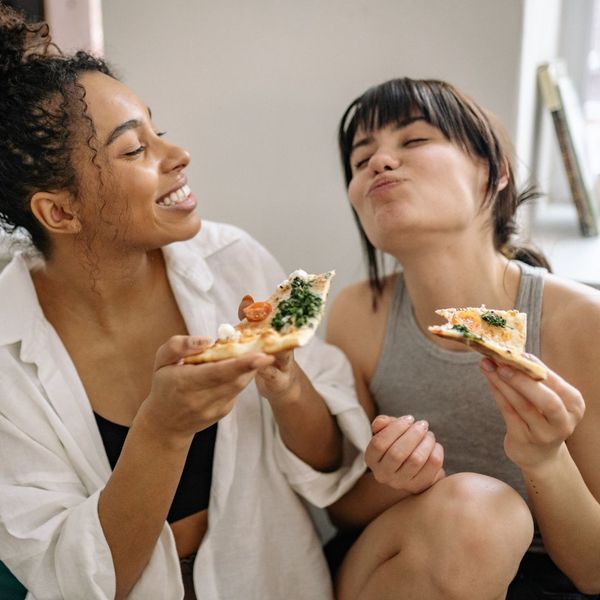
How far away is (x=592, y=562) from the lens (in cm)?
141

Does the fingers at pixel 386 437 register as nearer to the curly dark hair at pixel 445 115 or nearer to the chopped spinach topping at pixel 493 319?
the chopped spinach topping at pixel 493 319

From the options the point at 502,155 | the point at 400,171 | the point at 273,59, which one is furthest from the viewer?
the point at 273,59

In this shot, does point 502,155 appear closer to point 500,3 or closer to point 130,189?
point 500,3

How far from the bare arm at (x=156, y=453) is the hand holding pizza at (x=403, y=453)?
29 centimetres

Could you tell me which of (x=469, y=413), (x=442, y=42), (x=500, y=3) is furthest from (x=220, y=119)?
(x=469, y=413)

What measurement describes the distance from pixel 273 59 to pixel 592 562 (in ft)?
4.71

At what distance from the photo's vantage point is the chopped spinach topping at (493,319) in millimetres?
1308

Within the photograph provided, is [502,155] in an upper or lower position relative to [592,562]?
upper

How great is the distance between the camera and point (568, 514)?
1359mm

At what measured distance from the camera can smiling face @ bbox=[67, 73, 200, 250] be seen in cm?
146

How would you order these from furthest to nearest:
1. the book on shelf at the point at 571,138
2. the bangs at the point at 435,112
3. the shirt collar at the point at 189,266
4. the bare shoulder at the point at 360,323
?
the book on shelf at the point at 571,138
the bare shoulder at the point at 360,323
the shirt collar at the point at 189,266
the bangs at the point at 435,112

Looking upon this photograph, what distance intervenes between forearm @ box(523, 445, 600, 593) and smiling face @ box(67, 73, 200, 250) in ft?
2.69

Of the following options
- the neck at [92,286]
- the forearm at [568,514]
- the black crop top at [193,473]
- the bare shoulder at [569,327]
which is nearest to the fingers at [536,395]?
the forearm at [568,514]

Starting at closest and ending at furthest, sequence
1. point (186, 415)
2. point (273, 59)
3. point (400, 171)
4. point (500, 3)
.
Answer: point (186, 415) < point (400, 171) < point (500, 3) < point (273, 59)
